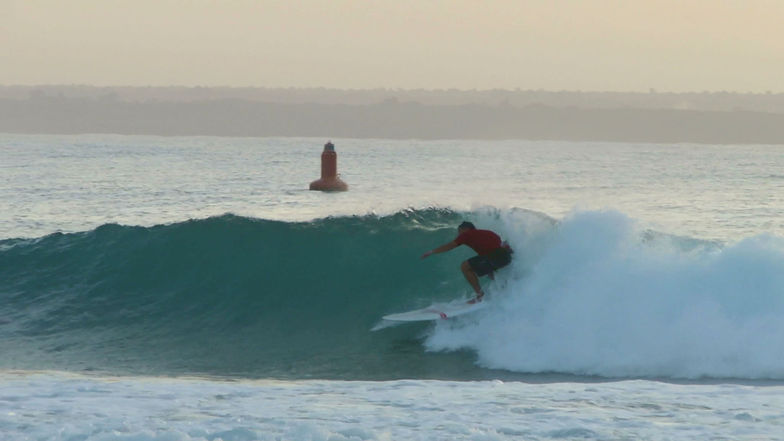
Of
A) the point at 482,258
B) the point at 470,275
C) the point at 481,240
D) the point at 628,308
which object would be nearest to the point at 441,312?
the point at 470,275

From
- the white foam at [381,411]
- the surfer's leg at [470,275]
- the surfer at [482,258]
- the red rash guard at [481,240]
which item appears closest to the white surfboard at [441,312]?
the surfer at [482,258]

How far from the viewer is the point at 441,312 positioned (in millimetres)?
11938

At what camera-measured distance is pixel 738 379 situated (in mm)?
10117

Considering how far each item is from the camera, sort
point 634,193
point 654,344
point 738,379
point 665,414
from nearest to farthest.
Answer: point 665,414, point 738,379, point 654,344, point 634,193

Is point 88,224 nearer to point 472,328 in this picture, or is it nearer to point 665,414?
point 472,328

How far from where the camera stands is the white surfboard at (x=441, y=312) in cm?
1185

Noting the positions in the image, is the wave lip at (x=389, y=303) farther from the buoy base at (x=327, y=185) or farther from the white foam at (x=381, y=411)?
the buoy base at (x=327, y=185)

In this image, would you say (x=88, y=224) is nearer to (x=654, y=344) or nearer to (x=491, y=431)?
(x=654, y=344)

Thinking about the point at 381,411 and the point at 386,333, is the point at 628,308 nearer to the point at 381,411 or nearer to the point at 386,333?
the point at 386,333

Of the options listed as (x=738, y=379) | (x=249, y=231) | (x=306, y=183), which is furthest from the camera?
(x=306, y=183)

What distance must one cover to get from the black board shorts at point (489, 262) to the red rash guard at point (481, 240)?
0.06 m

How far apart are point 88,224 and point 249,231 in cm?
862

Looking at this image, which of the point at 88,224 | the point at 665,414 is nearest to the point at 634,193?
the point at 88,224

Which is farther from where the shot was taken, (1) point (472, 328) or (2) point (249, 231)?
(2) point (249, 231)
